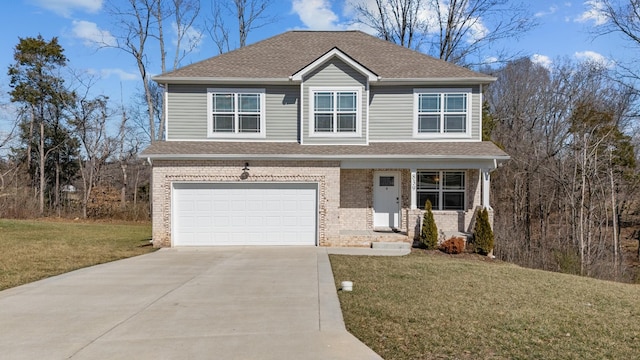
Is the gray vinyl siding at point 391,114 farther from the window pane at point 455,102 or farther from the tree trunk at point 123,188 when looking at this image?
the tree trunk at point 123,188

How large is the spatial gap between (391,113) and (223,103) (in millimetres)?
6010

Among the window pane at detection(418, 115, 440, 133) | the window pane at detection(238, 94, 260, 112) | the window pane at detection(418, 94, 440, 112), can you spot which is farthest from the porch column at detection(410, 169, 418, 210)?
the window pane at detection(238, 94, 260, 112)

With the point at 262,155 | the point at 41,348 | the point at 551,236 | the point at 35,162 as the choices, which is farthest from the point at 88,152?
the point at 551,236

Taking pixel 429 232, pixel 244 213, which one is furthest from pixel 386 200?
pixel 244 213

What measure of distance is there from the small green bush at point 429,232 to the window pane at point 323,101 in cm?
490

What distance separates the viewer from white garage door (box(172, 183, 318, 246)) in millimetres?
13203

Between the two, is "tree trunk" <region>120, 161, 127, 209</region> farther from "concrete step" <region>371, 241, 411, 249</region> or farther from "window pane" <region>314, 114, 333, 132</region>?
"concrete step" <region>371, 241, 411, 249</region>

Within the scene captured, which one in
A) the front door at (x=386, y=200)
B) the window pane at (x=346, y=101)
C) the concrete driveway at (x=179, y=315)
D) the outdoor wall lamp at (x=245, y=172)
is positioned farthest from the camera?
the front door at (x=386, y=200)

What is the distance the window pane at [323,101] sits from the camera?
45.1 feet

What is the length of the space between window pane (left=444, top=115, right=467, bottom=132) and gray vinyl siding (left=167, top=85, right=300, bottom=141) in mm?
5367

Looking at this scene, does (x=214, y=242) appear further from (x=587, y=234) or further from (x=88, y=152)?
(x=88, y=152)

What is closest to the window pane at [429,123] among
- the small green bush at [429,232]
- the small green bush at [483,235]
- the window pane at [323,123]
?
the small green bush at [429,232]

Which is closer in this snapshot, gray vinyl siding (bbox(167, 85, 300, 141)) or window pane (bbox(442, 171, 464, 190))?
gray vinyl siding (bbox(167, 85, 300, 141))

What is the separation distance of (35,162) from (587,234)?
1374 inches
